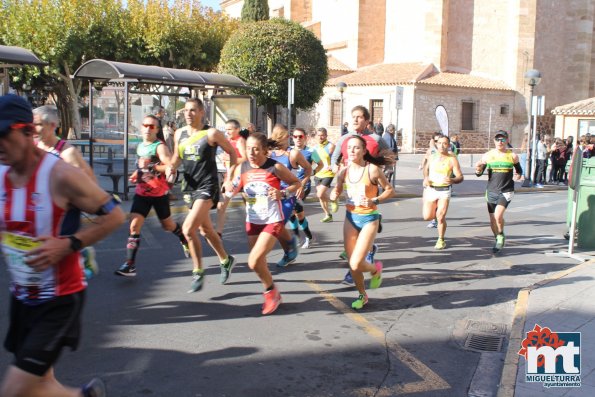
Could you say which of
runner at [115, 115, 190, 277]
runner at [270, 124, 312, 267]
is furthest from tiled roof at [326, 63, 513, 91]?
runner at [115, 115, 190, 277]

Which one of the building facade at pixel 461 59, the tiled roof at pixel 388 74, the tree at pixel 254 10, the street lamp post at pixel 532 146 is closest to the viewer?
the street lamp post at pixel 532 146

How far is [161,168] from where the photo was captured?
699 cm

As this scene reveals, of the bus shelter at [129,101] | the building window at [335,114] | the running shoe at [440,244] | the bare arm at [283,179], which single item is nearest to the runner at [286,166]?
the bare arm at [283,179]

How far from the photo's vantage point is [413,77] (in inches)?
1362

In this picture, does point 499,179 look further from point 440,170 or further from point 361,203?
point 361,203

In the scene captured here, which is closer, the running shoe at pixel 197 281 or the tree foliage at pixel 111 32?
the running shoe at pixel 197 281

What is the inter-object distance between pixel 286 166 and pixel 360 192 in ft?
7.03

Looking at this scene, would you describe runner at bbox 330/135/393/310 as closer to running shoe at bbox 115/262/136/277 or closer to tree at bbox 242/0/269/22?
running shoe at bbox 115/262/136/277

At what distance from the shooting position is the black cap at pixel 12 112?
2699 millimetres

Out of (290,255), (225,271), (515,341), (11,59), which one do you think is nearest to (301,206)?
(290,255)

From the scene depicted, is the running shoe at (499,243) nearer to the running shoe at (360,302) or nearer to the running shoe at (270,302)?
the running shoe at (360,302)

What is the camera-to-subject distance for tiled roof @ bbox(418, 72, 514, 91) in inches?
1388

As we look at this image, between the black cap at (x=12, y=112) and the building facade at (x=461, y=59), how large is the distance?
3249cm

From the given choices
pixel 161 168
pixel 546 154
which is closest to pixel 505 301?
pixel 161 168
